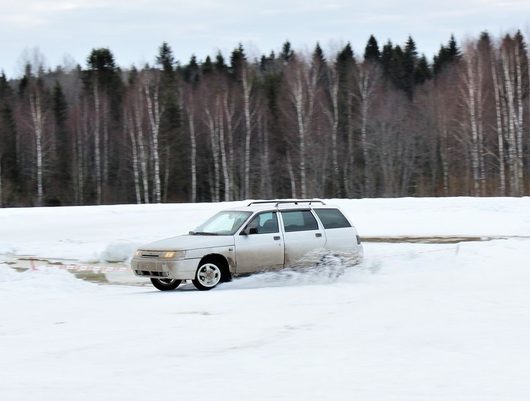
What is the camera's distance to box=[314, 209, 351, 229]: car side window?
14359mm

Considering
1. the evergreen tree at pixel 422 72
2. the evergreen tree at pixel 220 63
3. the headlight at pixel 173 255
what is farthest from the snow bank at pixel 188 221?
the evergreen tree at pixel 422 72

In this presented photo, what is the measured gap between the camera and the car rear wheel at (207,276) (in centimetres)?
1280

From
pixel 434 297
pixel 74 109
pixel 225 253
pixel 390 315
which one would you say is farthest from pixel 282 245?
pixel 74 109

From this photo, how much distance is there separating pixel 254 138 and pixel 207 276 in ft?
158

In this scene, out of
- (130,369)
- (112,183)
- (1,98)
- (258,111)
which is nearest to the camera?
(130,369)

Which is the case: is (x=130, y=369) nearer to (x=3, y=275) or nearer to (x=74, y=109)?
(x=3, y=275)

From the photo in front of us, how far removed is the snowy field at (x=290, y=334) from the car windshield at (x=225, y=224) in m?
1.01

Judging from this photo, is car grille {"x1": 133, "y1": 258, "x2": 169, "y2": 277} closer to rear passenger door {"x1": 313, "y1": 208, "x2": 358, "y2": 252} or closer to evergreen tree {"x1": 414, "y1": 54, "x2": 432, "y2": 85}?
rear passenger door {"x1": 313, "y1": 208, "x2": 358, "y2": 252}

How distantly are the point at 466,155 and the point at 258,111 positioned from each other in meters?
16.1

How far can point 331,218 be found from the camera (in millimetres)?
14500

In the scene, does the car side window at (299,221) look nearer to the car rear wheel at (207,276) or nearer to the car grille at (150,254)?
the car rear wheel at (207,276)

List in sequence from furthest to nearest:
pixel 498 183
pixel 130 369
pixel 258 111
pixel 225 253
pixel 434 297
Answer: pixel 258 111
pixel 498 183
pixel 225 253
pixel 434 297
pixel 130 369

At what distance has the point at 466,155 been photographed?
55969 millimetres

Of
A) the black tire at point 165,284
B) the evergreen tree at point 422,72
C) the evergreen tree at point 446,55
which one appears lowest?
the black tire at point 165,284
